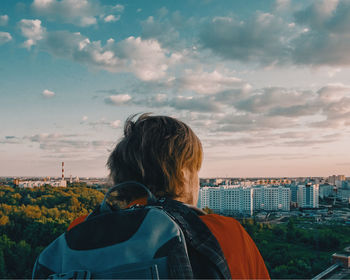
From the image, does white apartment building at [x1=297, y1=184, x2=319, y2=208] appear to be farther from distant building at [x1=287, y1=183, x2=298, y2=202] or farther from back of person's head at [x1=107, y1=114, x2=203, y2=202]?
back of person's head at [x1=107, y1=114, x2=203, y2=202]

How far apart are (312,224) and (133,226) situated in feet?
51.0

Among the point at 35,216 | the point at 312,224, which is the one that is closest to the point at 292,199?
the point at 312,224

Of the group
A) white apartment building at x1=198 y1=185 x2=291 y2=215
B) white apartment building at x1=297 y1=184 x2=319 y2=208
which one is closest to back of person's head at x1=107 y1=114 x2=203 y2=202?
white apartment building at x1=198 y1=185 x2=291 y2=215

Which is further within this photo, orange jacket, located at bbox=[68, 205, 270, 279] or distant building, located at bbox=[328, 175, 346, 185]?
distant building, located at bbox=[328, 175, 346, 185]

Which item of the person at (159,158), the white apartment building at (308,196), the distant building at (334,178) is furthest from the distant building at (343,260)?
the distant building at (334,178)

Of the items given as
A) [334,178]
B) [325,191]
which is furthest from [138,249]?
[334,178]

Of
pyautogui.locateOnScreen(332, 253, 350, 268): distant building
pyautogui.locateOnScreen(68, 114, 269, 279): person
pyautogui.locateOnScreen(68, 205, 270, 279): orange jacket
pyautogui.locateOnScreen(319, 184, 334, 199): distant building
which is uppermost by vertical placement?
pyautogui.locateOnScreen(68, 114, 269, 279): person

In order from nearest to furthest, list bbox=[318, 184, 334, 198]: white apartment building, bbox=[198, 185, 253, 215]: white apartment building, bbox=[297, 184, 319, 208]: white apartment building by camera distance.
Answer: bbox=[198, 185, 253, 215]: white apartment building < bbox=[297, 184, 319, 208]: white apartment building < bbox=[318, 184, 334, 198]: white apartment building

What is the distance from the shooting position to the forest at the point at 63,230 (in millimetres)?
7820

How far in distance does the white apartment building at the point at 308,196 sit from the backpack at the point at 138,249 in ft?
84.3

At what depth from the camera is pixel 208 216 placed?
1.72ft

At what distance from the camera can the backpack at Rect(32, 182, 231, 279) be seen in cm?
45

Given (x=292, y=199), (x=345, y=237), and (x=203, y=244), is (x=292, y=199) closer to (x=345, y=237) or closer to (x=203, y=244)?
(x=345, y=237)

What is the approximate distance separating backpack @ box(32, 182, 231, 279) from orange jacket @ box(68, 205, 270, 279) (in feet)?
0.05
